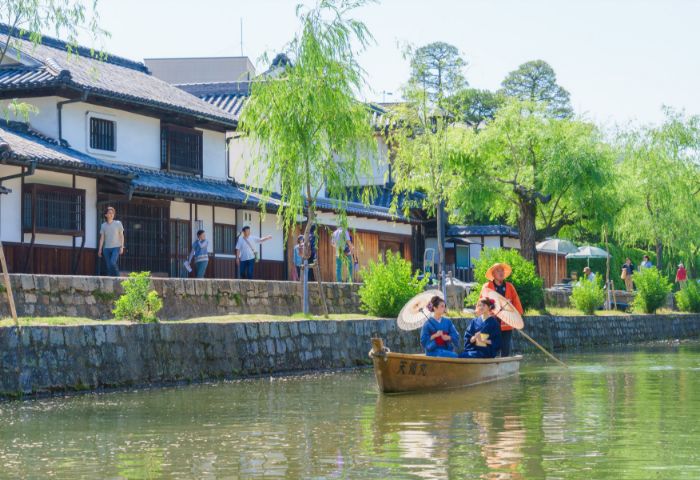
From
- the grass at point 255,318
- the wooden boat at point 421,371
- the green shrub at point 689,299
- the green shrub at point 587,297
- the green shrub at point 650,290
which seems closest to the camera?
the wooden boat at point 421,371

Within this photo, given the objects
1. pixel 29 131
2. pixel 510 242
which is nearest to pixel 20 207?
pixel 29 131

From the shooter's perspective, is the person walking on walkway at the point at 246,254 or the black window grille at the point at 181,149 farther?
the black window grille at the point at 181,149

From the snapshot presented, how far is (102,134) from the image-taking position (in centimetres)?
2897

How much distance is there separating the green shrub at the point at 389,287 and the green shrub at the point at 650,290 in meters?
16.1

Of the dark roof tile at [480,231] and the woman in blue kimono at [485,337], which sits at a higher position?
the dark roof tile at [480,231]

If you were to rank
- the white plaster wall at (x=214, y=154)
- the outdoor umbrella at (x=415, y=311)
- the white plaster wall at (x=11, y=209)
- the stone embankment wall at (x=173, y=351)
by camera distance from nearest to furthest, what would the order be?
the stone embankment wall at (x=173, y=351)
the outdoor umbrella at (x=415, y=311)
the white plaster wall at (x=11, y=209)
the white plaster wall at (x=214, y=154)

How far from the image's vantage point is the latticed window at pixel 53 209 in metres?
24.7

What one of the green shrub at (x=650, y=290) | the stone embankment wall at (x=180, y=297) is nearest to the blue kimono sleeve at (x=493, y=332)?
the stone embankment wall at (x=180, y=297)

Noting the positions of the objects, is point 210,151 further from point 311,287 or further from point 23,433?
point 23,433

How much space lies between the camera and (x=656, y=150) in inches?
1654

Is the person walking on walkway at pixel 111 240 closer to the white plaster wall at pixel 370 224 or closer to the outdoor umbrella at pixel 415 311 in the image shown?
the outdoor umbrella at pixel 415 311

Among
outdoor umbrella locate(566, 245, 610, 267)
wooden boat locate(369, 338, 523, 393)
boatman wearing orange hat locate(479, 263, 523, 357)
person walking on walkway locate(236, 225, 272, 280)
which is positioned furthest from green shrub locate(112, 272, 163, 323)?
outdoor umbrella locate(566, 245, 610, 267)

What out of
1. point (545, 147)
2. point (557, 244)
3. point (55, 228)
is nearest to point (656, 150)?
point (557, 244)

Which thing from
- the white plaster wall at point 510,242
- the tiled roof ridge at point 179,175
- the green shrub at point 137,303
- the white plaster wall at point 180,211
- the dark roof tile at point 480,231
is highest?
the tiled roof ridge at point 179,175
